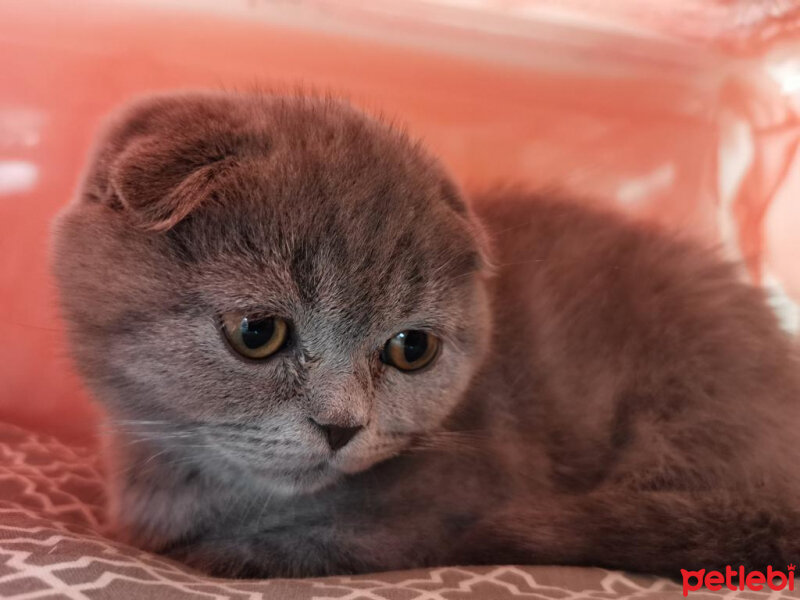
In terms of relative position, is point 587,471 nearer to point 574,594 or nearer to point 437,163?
point 574,594

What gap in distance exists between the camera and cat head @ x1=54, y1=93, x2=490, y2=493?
0.83 meters

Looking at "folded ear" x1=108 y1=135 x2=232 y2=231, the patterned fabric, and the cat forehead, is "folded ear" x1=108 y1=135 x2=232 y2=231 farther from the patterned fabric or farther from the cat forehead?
the patterned fabric

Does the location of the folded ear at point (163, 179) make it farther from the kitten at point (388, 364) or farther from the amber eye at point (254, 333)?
the amber eye at point (254, 333)

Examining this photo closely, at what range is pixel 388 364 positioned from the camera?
3.09ft

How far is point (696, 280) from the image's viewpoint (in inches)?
47.1

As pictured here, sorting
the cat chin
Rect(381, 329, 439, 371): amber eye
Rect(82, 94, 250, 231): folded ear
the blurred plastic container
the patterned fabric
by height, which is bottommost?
the patterned fabric

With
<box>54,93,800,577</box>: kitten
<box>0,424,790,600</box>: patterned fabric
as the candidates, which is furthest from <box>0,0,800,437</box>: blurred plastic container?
<box>0,424,790,600</box>: patterned fabric

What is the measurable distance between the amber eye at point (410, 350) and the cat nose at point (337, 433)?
11 centimetres

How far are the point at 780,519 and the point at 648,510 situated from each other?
168 millimetres

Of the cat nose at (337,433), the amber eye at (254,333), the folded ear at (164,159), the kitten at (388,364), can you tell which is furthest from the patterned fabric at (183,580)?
the folded ear at (164,159)

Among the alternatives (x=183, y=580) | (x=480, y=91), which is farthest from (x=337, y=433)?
(x=480, y=91)

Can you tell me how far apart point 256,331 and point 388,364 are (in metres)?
0.18

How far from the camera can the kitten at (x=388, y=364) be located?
2.74 feet

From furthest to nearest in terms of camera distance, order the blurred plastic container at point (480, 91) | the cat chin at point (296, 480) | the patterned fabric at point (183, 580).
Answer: the blurred plastic container at point (480, 91)
the cat chin at point (296, 480)
the patterned fabric at point (183, 580)
